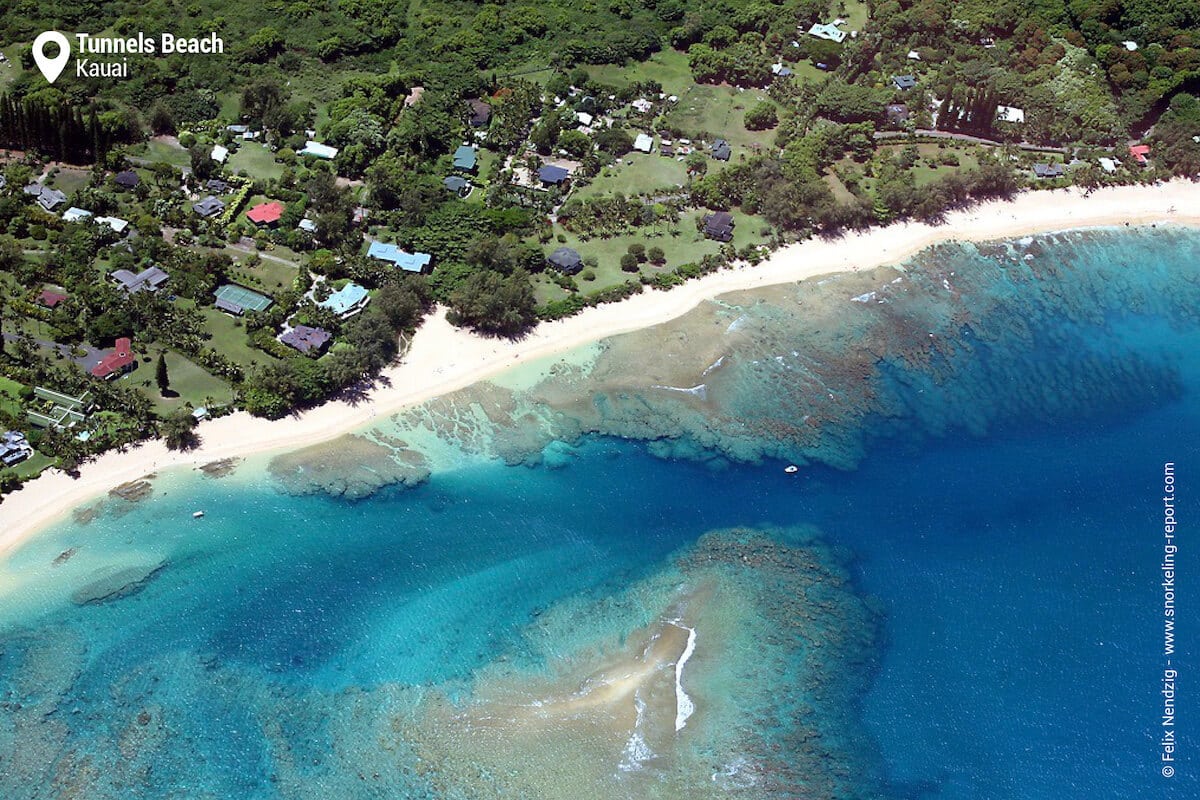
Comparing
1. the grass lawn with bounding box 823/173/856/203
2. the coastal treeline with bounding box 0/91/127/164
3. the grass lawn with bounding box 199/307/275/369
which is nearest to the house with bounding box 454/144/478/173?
the grass lawn with bounding box 199/307/275/369

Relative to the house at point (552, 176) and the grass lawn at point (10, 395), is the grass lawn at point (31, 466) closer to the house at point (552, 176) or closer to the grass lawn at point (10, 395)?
the grass lawn at point (10, 395)

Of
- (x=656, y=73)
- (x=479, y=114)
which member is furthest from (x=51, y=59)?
(x=656, y=73)

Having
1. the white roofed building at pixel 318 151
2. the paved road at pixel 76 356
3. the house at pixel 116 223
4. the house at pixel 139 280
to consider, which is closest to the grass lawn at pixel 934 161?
the white roofed building at pixel 318 151

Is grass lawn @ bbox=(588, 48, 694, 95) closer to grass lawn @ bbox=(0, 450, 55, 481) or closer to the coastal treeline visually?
the coastal treeline

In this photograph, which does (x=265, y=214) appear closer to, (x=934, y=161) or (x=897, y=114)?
(x=897, y=114)

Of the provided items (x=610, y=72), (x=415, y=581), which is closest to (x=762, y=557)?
(x=415, y=581)

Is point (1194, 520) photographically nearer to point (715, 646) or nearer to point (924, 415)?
point (924, 415)

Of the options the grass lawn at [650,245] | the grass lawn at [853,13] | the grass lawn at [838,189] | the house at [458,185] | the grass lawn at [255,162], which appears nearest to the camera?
the grass lawn at [650,245]
